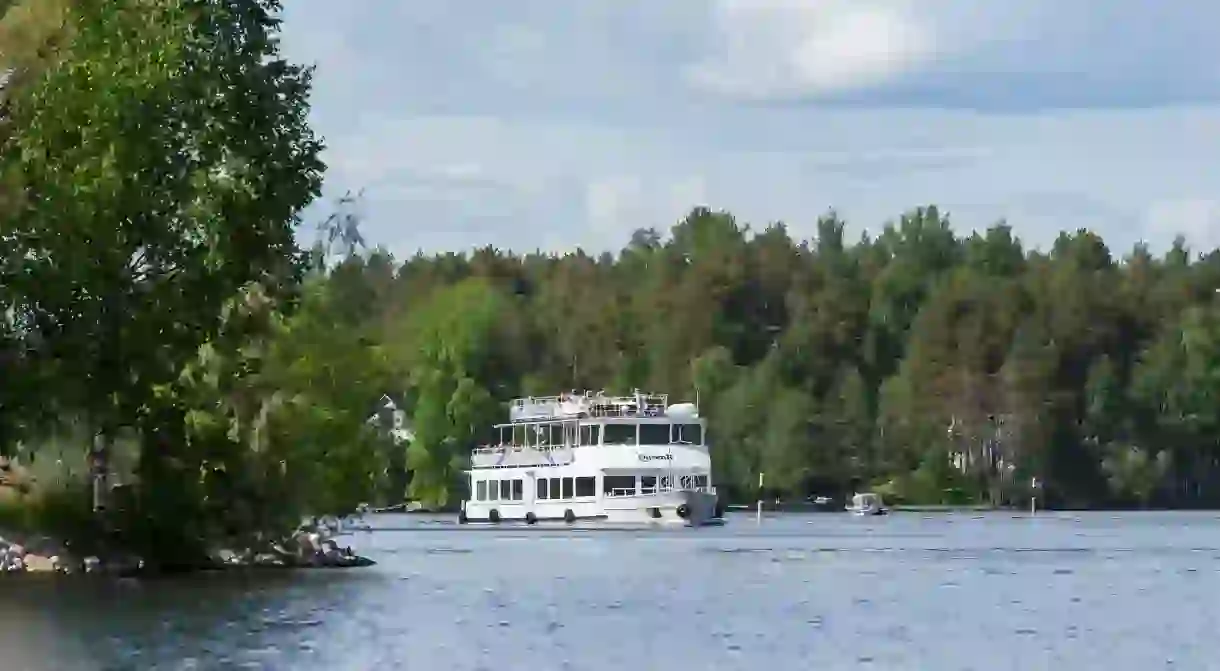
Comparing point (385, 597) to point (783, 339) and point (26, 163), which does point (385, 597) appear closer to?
point (26, 163)

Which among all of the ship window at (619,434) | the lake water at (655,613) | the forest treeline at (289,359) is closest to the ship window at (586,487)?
the ship window at (619,434)

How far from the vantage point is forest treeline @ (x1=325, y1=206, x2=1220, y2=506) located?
15550cm

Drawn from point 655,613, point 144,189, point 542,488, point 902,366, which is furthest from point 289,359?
point 902,366

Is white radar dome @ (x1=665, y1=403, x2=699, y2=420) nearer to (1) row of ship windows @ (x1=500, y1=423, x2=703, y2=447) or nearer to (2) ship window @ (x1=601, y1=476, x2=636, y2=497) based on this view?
(1) row of ship windows @ (x1=500, y1=423, x2=703, y2=447)

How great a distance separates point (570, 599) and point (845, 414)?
345 ft

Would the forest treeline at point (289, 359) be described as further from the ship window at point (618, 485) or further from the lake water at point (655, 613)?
the ship window at point (618, 485)

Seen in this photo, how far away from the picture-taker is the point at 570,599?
55.2 meters

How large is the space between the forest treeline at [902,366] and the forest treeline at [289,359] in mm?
235

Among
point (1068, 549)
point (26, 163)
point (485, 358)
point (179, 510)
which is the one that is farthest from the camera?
point (485, 358)

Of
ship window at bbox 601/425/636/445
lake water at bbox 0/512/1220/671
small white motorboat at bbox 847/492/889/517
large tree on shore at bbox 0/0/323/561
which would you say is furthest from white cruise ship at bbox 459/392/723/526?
large tree on shore at bbox 0/0/323/561

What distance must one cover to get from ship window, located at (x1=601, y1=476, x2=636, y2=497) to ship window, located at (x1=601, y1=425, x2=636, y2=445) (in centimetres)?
141

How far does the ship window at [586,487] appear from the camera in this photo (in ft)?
356

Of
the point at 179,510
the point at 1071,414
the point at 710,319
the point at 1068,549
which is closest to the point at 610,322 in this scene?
the point at 710,319

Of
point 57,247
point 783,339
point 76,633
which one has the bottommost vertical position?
point 76,633
